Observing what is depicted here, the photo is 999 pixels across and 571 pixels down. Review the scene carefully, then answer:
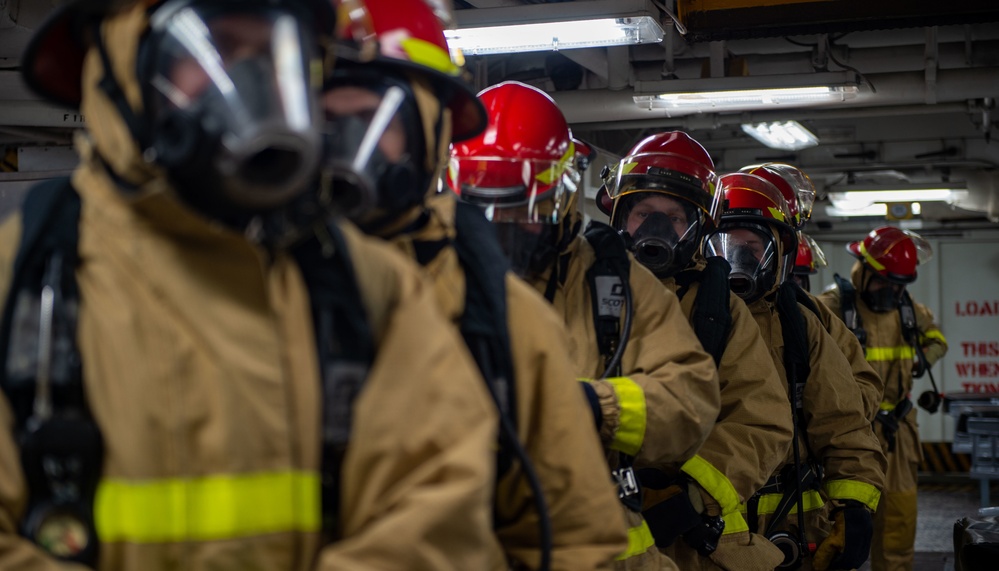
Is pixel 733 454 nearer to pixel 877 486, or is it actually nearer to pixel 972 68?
pixel 877 486

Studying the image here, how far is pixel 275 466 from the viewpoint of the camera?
53.2 inches

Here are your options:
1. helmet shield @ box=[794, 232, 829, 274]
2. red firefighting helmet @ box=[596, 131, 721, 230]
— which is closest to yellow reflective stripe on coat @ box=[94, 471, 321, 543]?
red firefighting helmet @ box=[596, 131, 721, 230]

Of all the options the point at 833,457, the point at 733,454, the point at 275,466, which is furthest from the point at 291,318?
the point at 833,457

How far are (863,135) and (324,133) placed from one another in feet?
33.2

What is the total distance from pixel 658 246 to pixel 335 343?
2.35 metres

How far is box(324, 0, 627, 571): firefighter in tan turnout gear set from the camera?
5.66ft

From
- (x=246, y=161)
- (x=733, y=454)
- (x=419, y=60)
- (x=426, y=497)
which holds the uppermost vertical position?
(x=419, y=60)

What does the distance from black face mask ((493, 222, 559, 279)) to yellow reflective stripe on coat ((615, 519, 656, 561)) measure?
0.69 m

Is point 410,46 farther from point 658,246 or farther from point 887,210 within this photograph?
point 887,210

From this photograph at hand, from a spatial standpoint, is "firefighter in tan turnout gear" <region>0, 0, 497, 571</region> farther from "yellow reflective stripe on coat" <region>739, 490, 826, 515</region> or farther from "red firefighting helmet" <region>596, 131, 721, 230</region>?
"yellow reflective stripe on coat" <region>739, 490, 826, 515</region>

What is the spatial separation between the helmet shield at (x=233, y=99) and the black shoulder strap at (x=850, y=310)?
7089 millimetres

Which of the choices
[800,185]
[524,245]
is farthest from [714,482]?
[800,185]

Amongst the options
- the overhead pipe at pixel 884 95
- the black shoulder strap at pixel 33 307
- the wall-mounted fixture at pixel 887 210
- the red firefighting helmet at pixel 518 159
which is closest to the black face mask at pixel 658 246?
the red firefighting helmet at pixel 518 159

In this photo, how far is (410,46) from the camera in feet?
6.29
